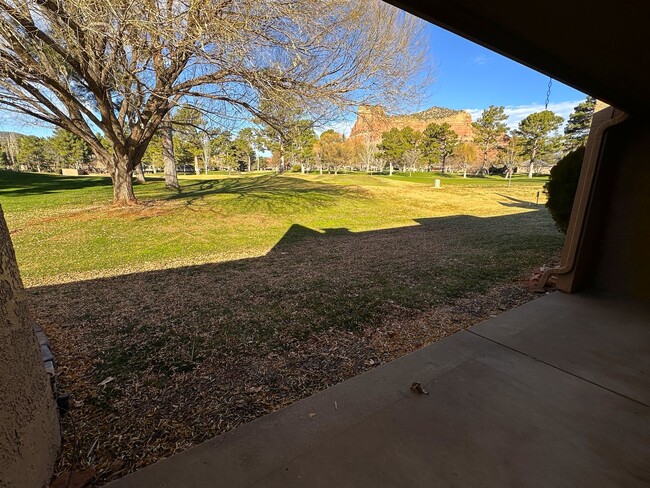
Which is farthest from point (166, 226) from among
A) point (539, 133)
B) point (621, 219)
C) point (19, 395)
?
point (539, 133)

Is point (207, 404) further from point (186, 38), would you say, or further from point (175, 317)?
point (186, 38)

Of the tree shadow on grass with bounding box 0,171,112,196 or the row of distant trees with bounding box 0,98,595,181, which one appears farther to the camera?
the row of distant trees with bounding box 0,98,595,181

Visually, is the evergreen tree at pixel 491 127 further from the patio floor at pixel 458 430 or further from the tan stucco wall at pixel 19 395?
the tan stucco wall at pixel 19 395

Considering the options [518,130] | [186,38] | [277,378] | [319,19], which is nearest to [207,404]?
[277,378]

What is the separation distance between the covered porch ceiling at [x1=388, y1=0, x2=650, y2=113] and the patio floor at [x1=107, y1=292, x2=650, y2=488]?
2.04 metres

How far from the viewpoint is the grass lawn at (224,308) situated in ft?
6.25

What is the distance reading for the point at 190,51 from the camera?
5.71 meters

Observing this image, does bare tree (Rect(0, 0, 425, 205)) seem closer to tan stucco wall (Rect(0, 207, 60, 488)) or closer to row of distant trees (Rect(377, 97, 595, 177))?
tan stucco wall (Rect(0, 207, 60, 488))

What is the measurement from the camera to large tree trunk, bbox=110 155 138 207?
978 cm

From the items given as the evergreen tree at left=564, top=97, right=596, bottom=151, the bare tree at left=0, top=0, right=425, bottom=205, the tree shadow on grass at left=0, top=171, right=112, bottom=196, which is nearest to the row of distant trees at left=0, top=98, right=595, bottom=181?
the evergreen tree at left=564, top=97, right=596, bottom=151

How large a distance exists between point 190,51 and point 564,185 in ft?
23.3

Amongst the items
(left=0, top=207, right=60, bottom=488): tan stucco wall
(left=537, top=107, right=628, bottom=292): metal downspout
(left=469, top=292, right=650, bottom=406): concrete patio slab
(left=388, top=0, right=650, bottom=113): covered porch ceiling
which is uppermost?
(left=388, top=0, right=650, bottom=113): covered porch ceiling

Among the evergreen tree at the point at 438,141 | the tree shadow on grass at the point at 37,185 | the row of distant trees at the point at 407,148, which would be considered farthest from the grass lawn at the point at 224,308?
the evergreen tree at the point at 438,141

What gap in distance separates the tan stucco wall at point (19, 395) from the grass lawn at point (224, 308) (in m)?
0.29
